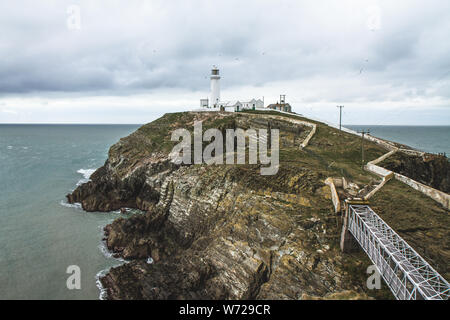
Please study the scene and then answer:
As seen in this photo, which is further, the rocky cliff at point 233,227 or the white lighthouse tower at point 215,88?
the white lighthouse tower at point 215,88

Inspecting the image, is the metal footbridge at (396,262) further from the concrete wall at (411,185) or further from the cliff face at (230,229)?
the concrete wall at (411,185)

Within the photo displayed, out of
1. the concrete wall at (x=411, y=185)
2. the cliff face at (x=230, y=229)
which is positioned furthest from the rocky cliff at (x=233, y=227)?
the concrete wall at (x=411, y=185)

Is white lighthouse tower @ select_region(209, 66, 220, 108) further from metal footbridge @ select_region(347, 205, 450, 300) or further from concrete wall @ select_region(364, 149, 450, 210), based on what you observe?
metal footbridge @ select_region(347, 205, 450, 300)

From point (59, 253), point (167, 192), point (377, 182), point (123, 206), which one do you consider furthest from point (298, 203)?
point (123, 206)

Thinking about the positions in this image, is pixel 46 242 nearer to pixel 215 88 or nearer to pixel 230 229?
pixel 230 229

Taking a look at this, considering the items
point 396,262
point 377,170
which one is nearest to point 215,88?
point 377,170
